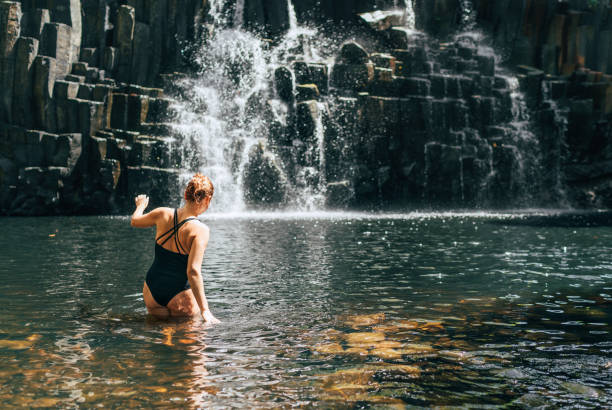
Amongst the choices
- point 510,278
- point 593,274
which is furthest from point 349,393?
point 593,274

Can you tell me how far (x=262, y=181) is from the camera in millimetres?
38562

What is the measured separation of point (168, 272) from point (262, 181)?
30510 mm

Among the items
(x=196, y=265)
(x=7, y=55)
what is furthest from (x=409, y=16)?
(x=196, y=265)

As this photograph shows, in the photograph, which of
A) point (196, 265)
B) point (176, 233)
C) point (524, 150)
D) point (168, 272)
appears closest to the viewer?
point (196, 265)

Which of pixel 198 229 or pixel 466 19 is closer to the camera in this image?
pixel 198 229

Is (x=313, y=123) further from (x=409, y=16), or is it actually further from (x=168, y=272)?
(x=168, y=272)

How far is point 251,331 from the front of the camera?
28.0 ft

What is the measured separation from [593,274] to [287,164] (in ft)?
87.9

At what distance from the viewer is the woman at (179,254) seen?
776 centimetres

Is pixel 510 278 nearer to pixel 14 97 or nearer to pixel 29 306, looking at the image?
A: pixel 29 306

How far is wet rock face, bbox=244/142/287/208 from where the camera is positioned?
38.6 meters

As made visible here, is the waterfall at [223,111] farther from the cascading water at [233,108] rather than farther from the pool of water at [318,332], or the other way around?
→ the pool of water at [318,332]

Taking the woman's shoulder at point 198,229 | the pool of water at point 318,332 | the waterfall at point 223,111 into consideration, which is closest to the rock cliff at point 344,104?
the waterfall at point 223,111

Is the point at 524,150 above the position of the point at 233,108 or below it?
below
